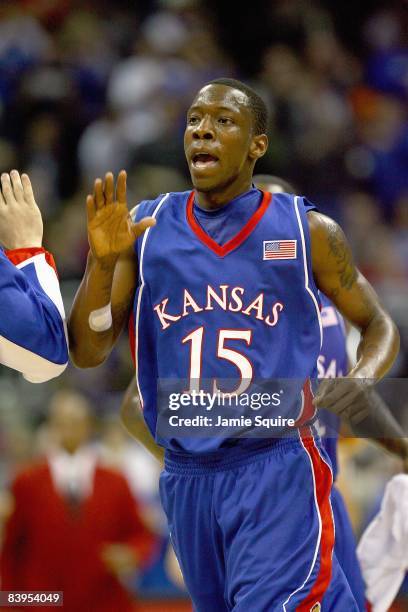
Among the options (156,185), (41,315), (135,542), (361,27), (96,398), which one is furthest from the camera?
(361,27)

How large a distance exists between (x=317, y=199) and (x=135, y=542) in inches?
178

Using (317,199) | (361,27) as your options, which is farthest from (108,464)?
(361,27)

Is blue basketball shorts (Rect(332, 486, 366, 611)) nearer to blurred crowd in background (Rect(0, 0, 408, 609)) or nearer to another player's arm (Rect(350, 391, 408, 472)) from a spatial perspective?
another player's arm (Rect(350, 391, 408, 472))

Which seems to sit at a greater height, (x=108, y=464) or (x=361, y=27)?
(x=361, y=27)

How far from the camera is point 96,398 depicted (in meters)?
8.54

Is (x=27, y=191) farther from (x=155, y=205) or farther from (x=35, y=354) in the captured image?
(x=35, y=354)

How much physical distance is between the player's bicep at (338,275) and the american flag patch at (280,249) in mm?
84

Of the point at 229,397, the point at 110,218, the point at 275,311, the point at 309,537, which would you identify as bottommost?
the point at 309,537

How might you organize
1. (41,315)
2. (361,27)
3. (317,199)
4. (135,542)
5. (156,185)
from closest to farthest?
(41,315) → (135,542) → (156,185) → (317,199) → (361,27)

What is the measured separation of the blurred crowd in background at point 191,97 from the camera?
10.4 m

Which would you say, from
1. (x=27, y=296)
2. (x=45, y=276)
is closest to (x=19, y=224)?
(x=45, y=276)

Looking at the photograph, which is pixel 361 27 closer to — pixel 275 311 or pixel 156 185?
pixel 156 185

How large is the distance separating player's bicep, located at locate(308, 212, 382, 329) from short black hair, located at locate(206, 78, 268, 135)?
1.29 ft

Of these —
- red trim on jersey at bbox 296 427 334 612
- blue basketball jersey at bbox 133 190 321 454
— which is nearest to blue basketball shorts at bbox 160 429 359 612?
red trim on jersey at bbox 296 427 334 612
